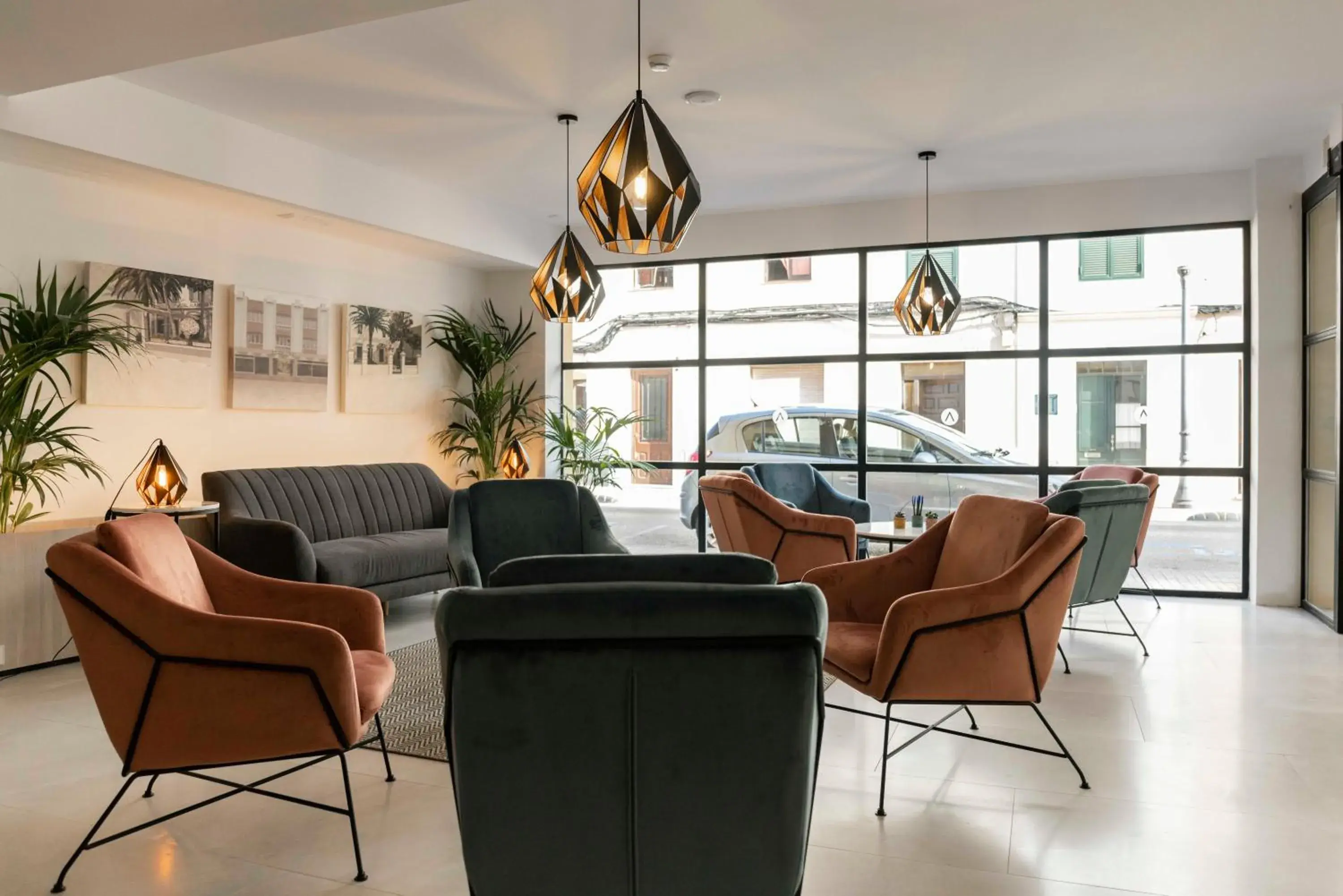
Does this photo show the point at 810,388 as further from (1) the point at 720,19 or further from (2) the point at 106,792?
(2) the point at 106,792

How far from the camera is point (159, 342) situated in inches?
211

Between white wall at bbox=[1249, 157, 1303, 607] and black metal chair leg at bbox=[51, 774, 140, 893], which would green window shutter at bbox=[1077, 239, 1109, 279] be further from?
black metal chair leg at bbox=[51, 774, 140, 893]

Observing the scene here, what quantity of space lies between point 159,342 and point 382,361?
73.1 inches

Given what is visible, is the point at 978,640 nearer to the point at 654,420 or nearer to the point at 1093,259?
the point at 1093,259

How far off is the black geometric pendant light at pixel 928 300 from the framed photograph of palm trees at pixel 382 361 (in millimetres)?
3717

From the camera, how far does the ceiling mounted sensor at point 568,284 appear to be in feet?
16.0

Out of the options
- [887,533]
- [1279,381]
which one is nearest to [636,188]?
[887,533]

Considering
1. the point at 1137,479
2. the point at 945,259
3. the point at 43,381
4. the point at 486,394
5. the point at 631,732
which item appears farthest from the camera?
the point at 486,394

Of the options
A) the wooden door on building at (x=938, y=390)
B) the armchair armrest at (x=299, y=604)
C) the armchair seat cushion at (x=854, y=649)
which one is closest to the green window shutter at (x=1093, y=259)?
the wooden door on building at (x=938, y=390)

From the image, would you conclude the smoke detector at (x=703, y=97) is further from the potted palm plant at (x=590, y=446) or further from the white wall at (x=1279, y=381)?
the white wall at (x=1279, y=381)

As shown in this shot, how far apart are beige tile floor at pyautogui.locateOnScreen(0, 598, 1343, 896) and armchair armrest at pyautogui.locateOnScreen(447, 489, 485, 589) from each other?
1.04 meters

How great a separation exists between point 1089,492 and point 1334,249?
9.27ft

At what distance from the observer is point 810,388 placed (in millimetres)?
7672

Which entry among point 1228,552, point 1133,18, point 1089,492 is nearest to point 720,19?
point 1133,18
